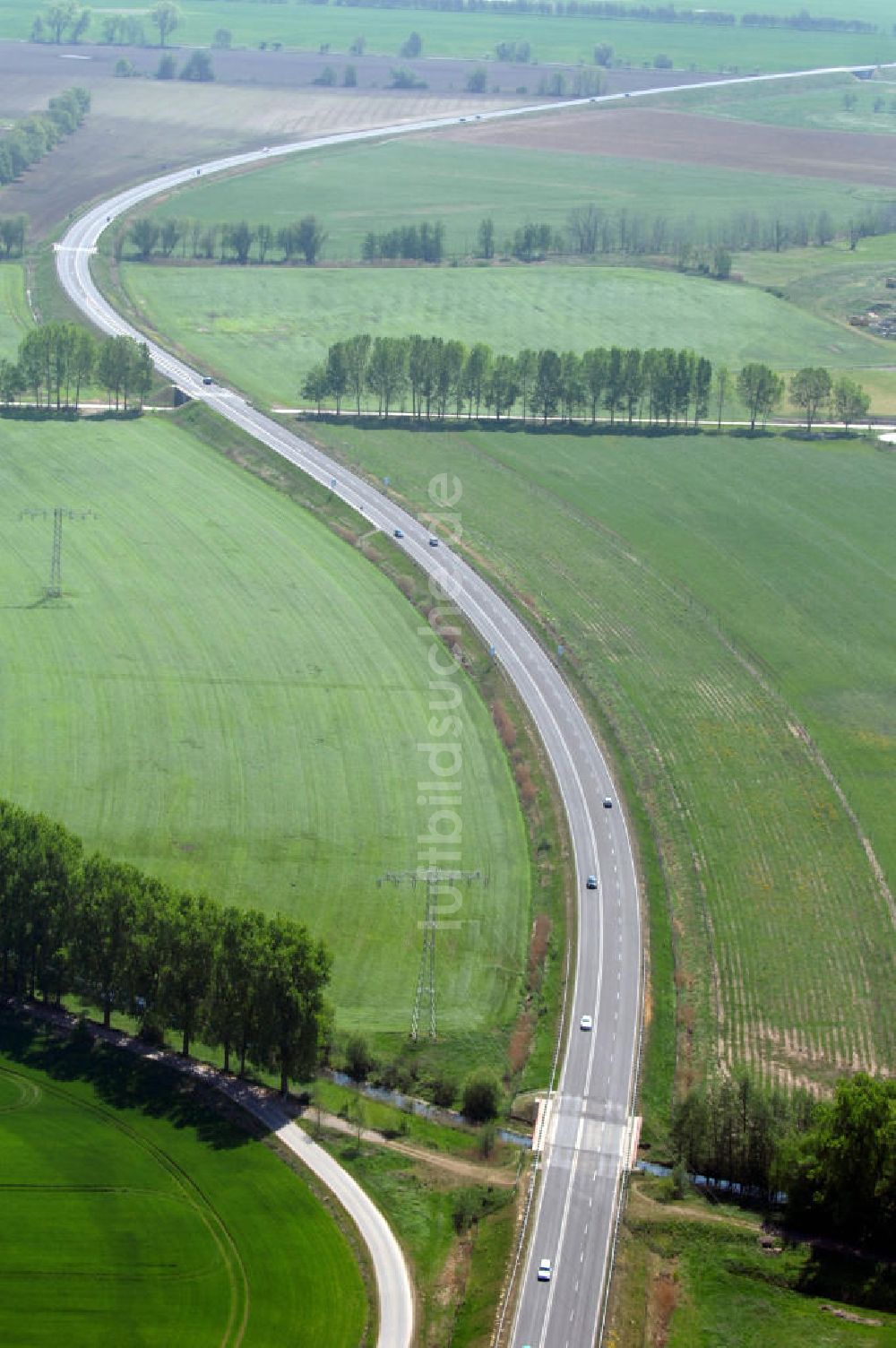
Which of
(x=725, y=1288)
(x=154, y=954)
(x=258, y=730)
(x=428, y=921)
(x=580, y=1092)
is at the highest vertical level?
(x=258, y=730)

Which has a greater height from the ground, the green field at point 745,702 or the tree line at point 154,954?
the green field at point 745,702

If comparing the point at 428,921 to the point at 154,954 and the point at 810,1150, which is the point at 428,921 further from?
the point at 810,1150

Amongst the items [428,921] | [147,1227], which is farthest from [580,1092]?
[147,1227]

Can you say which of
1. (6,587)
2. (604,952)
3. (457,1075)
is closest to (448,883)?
(604,952)

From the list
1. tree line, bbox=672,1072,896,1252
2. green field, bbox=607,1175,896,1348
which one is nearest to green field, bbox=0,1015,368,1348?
green field, bbox=607,1175,896,1348

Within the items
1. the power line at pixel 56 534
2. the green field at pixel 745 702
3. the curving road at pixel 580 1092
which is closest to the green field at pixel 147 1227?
the curving road at pixel 580 1092

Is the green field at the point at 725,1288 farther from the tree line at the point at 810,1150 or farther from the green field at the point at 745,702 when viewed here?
the green field at the point at 745,702
